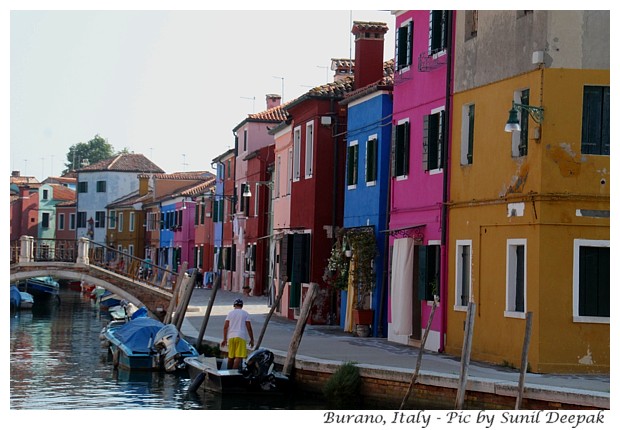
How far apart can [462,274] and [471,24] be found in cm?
442

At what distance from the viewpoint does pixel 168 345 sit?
25531mm

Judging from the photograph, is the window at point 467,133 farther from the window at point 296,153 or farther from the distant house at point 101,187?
the distant house at point 101,187

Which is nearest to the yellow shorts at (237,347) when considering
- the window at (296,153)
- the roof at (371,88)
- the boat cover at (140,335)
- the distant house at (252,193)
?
the boat cover at (140,335)

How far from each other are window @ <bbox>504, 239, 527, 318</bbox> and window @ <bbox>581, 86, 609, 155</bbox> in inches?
73.2

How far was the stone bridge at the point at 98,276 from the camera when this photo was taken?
132 feet

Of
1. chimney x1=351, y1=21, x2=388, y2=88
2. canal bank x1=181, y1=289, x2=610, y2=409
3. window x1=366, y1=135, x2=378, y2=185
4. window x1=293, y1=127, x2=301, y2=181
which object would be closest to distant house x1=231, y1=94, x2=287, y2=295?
window x1=293, y1=127, x2=301, y2=181

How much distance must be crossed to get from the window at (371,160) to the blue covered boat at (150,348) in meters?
5.37

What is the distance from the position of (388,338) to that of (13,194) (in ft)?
216

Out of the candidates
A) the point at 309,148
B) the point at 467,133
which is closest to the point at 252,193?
the point at 309,148

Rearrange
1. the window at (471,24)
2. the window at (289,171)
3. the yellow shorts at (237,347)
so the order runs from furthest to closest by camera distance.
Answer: the window at (289,171)
the window at (471,24)
the yellow shorts at (237,347)

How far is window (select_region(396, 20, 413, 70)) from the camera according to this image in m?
24.2

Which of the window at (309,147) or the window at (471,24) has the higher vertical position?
the window at (471,24)

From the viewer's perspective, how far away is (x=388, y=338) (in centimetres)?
2495

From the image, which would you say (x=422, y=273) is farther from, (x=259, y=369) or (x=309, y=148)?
(x=309, y=148)
